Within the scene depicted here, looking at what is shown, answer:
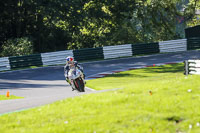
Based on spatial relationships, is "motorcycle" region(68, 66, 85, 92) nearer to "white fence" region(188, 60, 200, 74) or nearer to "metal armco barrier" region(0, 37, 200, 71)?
"white fence" region(188, 60, 200, 74)

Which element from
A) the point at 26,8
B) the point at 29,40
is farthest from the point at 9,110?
the point at 26,8

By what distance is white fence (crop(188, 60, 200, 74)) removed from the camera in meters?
15.0

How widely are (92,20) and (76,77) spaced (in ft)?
71.6

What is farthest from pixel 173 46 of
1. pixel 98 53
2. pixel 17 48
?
pixel 17 48

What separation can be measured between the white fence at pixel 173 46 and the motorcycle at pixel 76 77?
57.9 ft

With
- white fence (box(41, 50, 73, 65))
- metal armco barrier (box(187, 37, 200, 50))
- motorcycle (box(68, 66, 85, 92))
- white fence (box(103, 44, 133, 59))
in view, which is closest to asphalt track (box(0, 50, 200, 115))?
motorcycle (box(68, 66, 85, 92))

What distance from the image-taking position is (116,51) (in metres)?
29.2

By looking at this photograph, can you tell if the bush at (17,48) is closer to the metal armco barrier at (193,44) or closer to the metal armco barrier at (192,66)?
the metal armco barrier at (193,44)

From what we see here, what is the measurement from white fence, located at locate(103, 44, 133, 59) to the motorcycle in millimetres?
14943

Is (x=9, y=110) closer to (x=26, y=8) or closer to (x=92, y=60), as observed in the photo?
(x=92, y=60)

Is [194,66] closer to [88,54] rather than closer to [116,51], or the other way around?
[116,51]

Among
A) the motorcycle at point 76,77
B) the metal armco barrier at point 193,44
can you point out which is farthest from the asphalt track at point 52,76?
the metal armco barrier at point 193,44

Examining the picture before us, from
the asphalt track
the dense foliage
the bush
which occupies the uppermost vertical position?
the dense foliage

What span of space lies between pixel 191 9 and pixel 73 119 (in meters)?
31.8
